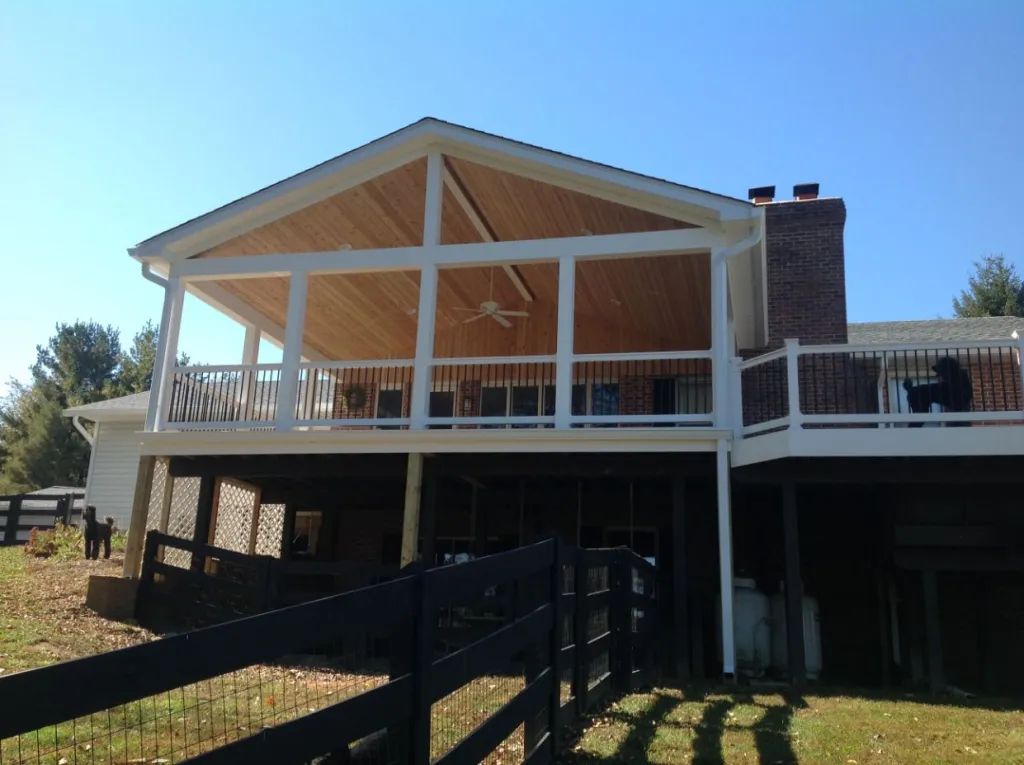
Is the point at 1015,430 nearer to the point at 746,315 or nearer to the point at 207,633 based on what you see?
the point at 746,315

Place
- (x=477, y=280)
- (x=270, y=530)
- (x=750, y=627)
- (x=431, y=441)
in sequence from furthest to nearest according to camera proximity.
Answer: (x=270, y=530) < (x=477, y=280) < (x=431, y=441) < (x=750, y=627)

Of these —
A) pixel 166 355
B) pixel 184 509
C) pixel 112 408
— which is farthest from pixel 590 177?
pixel 112 408

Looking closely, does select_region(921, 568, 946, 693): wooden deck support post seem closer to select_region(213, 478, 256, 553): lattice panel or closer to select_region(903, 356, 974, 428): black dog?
select_region(903, 356, 974, 428): black dog

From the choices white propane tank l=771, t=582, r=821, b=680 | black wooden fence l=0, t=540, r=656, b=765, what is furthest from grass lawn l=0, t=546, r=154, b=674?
white propane tank l=771, t=582, r=821, b=680

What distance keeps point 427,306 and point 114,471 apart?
→ 13.5m

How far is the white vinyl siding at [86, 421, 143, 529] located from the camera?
21219 mm

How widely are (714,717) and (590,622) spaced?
1.14 m

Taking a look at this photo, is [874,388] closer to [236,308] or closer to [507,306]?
[507,306]

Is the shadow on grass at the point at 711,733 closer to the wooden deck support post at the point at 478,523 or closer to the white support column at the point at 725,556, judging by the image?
the white support column at the point at 725,556

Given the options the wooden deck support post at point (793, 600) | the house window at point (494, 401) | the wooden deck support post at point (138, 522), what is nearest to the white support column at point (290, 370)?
the wooden deck support post at point (138, 522)

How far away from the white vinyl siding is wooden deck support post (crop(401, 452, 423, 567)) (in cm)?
1234

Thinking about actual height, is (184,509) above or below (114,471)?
below

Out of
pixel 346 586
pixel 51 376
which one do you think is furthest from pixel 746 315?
pixel 51 376

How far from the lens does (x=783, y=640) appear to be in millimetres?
10320
